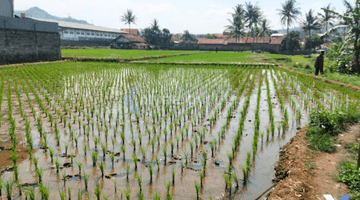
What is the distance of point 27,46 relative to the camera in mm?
19078

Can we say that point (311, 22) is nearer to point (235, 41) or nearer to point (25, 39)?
point (235, 41)

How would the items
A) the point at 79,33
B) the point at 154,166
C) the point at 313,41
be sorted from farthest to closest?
1. the point at 79,33
2. the point at 313,41
3. the point at 154,166

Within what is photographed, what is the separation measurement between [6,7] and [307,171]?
910 inches

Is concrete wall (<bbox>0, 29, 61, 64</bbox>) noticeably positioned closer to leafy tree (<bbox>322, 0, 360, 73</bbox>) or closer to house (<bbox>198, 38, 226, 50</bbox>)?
leafy tree (<bbox>322, 0, 360, 73</bbox>)

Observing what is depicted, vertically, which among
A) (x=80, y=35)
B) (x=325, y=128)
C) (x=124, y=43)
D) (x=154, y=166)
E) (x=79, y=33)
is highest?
(x=79, y=33)

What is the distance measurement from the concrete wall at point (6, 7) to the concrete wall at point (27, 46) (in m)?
2.63

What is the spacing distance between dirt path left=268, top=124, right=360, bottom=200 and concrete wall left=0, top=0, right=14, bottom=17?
22.1m

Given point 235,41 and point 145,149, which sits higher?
point 235,41

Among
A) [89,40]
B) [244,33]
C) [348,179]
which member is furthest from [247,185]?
[244,33]

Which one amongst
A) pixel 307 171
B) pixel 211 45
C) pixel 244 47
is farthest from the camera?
pixel 211 45

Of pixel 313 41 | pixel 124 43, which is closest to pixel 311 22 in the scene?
pixel 313 41

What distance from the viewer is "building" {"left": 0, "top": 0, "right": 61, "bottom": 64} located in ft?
57.2

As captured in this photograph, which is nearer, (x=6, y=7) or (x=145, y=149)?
(x=145, y=149)

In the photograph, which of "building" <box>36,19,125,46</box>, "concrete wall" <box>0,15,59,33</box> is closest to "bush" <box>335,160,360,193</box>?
"concrete wall" <box>0,15,59,33</box>
